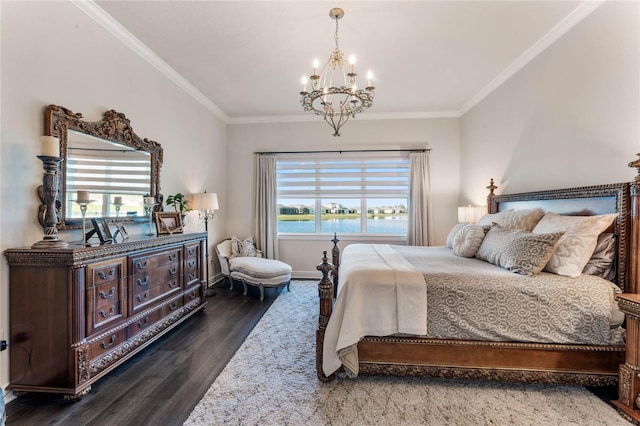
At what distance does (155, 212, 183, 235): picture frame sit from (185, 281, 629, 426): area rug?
1584 mm

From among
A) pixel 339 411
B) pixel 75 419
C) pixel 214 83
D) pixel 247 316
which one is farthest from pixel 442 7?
pixel 75 419

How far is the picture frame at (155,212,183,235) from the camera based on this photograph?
301cm

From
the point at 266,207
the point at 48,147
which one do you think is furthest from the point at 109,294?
the point at 266,207

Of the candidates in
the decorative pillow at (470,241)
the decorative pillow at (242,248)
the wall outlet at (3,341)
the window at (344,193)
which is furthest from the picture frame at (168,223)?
the decorative pillow at (470,241)

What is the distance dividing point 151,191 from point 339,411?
297 cm

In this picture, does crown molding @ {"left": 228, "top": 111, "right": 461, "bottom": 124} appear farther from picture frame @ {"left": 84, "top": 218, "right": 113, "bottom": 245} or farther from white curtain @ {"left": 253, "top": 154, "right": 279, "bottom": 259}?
picture frame @ {"left": 84, "top": 218, "right": 113, "bottom": 245}

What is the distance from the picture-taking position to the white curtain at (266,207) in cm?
512

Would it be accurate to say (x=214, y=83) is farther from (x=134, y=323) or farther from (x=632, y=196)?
(x=632, y=196)

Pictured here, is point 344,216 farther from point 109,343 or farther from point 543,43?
point 109,343

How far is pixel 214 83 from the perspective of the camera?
3.85m

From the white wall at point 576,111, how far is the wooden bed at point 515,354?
0.41m

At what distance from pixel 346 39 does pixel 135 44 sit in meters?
2.18

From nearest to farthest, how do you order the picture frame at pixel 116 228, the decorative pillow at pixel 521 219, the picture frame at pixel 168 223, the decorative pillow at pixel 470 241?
1. the picture frame at pixel 116 228
2. the decorative pillow at pixel 521 219
3. the decorative pillow at pixel 470 241
4. the picture frame at pixel 168 223

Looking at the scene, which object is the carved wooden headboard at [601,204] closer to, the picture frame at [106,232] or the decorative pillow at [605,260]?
the decorative pillow at [605,260]
